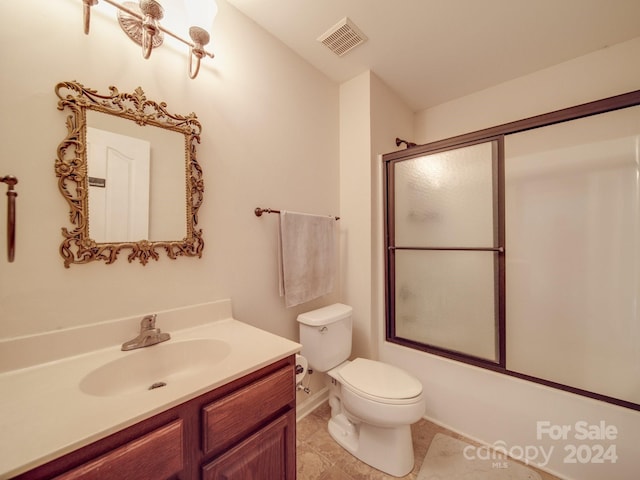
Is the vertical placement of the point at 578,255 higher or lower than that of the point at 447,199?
lower

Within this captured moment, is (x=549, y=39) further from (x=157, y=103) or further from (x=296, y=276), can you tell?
(x=157, y=103)

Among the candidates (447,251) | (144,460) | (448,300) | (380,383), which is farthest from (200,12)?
(448,300)

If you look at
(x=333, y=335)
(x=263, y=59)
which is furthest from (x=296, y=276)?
(x=263, y=59)

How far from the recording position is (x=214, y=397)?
742 mm

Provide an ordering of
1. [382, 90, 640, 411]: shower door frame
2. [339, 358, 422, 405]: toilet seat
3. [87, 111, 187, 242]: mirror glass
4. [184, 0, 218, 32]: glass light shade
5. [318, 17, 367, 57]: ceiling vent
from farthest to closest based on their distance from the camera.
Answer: [318, 17, 367, 57]: ceiling vent → [339, 358, 422, 405]: toilet seat → [382, 90, 640, 411]: shower door frame → [184, 0, 218, 32]: glass light shade → [87, 111, 187, 242]: mirror glass

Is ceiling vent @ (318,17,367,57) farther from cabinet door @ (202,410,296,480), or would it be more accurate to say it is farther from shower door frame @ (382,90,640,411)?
cabinet door @ (202,410,296,480)

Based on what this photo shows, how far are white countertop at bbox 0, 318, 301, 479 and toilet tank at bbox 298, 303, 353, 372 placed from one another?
0.59 metres

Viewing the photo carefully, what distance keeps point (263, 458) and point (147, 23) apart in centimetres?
157

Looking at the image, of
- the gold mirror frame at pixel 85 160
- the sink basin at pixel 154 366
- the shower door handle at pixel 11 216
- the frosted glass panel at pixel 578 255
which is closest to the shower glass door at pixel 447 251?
the frosted glass panel at pixel 578 255

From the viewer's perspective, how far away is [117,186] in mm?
985

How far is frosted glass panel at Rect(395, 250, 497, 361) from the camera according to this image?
1.57 metres

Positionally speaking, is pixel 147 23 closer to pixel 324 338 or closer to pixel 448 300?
pixel 324 338

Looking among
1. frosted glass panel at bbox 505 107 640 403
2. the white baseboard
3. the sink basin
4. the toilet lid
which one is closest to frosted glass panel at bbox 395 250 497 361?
frosted glass panel at bbox 505 107 640 403

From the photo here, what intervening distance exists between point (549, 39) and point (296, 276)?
216 centimetres
